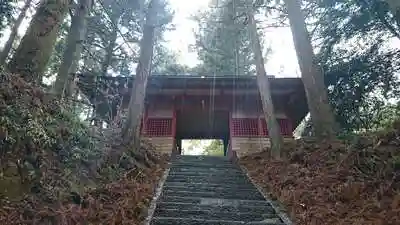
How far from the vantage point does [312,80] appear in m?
8.58

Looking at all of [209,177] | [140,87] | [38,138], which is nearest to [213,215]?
[38,138]

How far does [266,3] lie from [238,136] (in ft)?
15.9

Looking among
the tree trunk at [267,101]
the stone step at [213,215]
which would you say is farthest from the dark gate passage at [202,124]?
the stone step at [213,215]

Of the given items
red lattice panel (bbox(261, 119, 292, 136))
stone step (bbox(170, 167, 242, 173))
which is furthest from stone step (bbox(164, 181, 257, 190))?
red lattice panel (bbox(261, 119, 292, 136))

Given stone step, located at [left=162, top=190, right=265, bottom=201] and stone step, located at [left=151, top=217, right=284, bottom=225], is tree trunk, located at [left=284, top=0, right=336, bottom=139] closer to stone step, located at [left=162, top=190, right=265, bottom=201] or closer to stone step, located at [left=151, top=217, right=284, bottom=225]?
stone step, located at [left=162, top=190, right=265, bottom=201]

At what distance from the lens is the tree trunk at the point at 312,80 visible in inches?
313

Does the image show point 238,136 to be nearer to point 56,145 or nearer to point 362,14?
point 362,14

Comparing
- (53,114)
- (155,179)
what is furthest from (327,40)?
(53,114)

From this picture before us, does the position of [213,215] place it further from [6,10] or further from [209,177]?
[6,10]

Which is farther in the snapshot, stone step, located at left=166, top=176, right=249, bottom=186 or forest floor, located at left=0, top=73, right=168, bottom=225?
stone step, located at left=166, top=176, right=249, bottom=186

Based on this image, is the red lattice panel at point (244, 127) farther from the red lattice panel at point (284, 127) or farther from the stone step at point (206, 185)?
the stone step at point (206, 185)

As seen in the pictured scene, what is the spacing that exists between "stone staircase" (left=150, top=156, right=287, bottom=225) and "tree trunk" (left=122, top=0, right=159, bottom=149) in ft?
4.31

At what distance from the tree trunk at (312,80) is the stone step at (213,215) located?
352 centimetres

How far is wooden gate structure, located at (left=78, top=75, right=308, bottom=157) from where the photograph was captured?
12.6 metres
